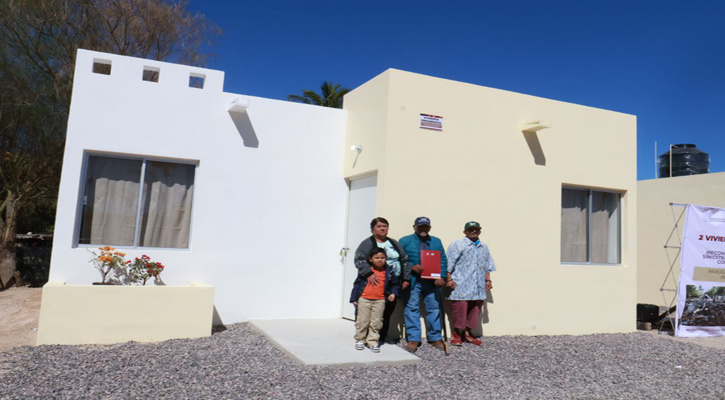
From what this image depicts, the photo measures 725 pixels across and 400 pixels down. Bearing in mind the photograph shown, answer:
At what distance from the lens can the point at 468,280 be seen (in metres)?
6.35

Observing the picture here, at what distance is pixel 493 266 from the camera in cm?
656

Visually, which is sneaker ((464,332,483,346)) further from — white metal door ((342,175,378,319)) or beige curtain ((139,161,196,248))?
beige curtain ((139,161,196,248))

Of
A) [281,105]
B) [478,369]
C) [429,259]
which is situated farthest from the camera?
[281,105]

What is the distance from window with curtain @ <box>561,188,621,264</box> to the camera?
764 cm

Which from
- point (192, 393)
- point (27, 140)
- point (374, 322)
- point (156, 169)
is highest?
point (27, 140)

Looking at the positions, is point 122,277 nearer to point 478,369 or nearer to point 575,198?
point 478,369

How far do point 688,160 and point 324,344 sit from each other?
11496 millimetres

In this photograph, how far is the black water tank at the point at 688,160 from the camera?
1263 cm

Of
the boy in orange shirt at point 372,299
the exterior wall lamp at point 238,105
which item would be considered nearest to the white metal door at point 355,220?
the boy in orange shirt at point 372,299

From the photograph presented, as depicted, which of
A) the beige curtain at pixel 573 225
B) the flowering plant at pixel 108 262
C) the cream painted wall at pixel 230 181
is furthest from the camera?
the beige curtain at pixel 573 225

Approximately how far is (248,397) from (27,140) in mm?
9639

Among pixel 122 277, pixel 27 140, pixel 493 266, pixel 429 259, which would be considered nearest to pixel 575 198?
pixel 493 266

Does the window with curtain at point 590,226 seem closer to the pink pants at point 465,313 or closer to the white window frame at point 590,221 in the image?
the white window frame at point 590,221

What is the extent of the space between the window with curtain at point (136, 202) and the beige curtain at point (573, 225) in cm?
545
